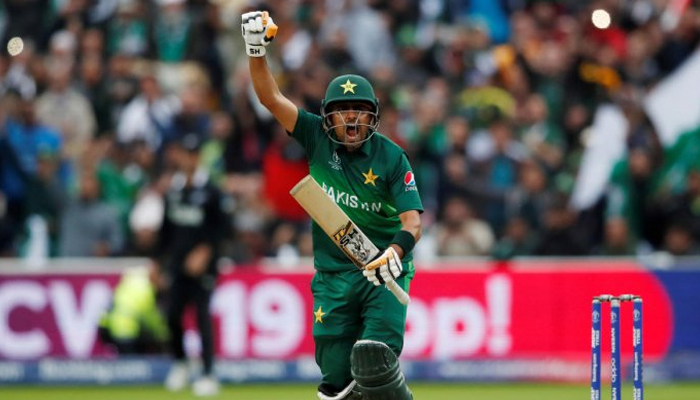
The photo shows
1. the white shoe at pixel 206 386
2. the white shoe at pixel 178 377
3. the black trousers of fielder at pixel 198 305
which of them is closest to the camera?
the white shoe at pixel 206 386

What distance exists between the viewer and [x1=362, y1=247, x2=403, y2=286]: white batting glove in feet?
25.0

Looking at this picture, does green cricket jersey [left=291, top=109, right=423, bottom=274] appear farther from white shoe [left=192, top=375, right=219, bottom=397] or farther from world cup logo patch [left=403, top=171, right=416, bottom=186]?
white shoe [left=192, top=375, right=219, bottom=397]

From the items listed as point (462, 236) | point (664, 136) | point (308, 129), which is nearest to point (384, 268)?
point (308, 129)

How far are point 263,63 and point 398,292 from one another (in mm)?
1479

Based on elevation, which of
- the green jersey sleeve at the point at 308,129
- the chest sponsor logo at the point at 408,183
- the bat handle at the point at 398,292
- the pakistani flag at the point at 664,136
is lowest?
the bat handle at the point at 398,292

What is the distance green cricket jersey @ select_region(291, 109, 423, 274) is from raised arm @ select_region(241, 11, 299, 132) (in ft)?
0.37

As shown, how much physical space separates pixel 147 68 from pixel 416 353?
16.7ft

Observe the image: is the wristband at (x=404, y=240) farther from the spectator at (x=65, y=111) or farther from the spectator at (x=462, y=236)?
the spectator at (x=65, y=111)

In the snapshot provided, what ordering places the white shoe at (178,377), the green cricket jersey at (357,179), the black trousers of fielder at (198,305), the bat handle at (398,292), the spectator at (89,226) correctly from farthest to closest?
1. the spectator at (89,226)
2. the white shoe at (178,377)
3. the black trousers of fielder at (198,305)
4. the green cricket jersey at (357,179)
5. the bat handle at (398,292)

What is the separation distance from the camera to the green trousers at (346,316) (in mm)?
8141

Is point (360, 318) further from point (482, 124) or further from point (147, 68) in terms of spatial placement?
point (147, 68)

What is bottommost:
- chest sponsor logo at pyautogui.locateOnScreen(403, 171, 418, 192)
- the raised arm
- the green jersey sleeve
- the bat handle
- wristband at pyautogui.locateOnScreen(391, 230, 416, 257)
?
the bat handle

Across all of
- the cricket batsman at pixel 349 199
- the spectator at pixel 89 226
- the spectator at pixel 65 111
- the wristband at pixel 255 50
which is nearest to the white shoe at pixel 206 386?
the spectator at pixel 89 226

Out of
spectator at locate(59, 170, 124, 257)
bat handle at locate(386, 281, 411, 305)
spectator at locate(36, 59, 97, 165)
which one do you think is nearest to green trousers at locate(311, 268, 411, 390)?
bat handle at locate(386, 281, 411, 305)
